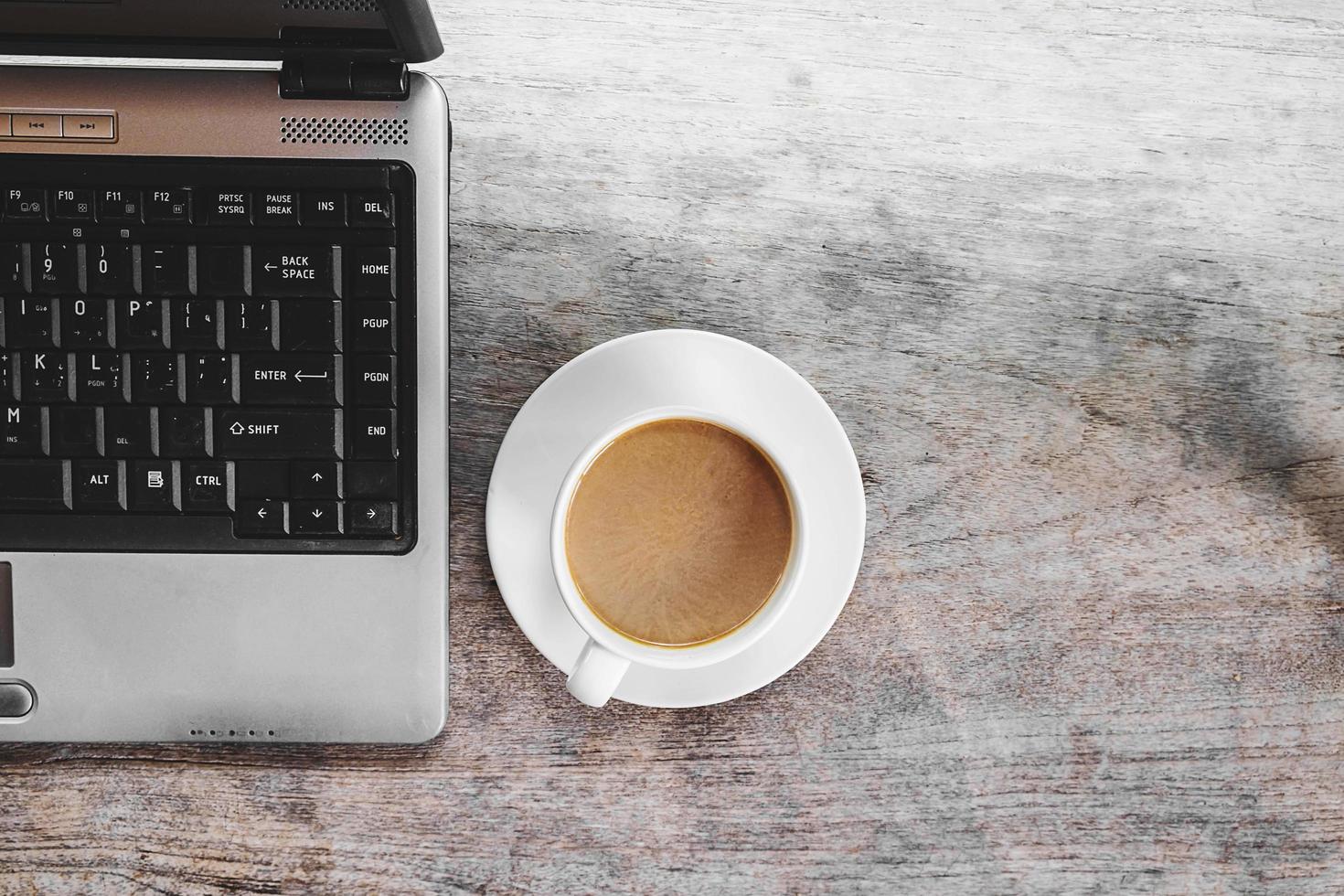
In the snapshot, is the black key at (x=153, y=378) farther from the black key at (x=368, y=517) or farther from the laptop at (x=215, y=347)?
the black key at (x=368, y=517)

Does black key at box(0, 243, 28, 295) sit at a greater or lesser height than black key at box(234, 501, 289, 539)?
greater

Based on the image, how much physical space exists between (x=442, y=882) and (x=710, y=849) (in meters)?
0.20

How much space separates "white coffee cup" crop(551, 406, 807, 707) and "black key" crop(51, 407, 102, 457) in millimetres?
304

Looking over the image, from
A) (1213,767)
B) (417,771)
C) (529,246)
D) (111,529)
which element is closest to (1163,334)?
(1213,767)

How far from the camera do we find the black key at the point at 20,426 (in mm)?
614

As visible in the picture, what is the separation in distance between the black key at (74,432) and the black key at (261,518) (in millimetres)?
96

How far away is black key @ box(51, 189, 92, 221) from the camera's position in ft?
2.00

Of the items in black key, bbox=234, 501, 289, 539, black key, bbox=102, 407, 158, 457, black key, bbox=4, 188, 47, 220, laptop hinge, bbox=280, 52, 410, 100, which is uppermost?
laptop hinge, bbox=280, 52, 410, 100

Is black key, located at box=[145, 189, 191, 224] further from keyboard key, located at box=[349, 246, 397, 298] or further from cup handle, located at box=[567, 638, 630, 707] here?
cup handle, located at box=[567, 638, 630, 707]

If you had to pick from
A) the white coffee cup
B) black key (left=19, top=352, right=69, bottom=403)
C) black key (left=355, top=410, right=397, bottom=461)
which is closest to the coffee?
the white coffee cup

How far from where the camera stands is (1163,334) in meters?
0.71

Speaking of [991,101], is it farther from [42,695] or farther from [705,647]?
[42,695]

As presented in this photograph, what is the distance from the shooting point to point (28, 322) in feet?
2.00

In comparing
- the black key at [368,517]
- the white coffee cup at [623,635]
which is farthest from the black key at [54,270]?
the white coffee cup at [623,635]
